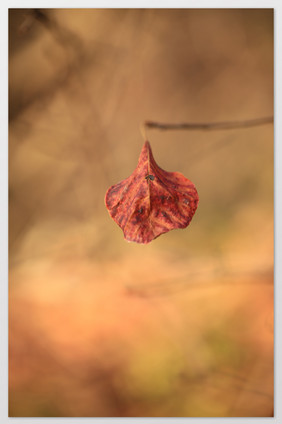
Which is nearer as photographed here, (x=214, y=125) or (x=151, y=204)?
(x=151, y=204)

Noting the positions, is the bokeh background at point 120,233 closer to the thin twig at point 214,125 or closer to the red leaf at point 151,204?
the thin twig at point 214,125

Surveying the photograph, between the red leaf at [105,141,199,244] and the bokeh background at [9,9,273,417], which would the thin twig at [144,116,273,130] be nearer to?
the bokeh background at [9,9,273,417]

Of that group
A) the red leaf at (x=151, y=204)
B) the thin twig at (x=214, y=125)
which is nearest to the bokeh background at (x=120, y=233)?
the thin twig at (x=214, y=125)

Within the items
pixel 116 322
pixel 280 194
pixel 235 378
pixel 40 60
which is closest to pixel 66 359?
pixel 116 322

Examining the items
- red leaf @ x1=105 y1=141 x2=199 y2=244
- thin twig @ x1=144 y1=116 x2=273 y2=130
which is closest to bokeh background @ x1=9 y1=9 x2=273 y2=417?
thin twig @ x1=144 y1=116 x2=273 y2=130

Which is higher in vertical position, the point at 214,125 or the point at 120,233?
the point at 214,125

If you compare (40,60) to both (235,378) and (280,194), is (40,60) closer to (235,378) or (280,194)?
(280,194)
